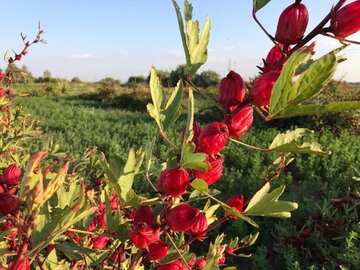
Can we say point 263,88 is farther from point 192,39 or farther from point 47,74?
point 47,74

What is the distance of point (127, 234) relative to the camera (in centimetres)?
74

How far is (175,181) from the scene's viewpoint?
63 cm

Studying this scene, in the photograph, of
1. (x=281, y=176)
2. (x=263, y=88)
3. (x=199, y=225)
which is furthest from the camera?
(x=281, y=176)

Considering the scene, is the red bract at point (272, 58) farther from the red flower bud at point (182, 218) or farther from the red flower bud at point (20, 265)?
the red flower bud at point (20, 265)

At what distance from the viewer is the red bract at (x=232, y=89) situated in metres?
0.66

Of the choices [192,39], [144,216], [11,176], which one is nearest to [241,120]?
[192,39]

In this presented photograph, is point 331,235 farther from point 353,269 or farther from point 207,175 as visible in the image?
point 207,175

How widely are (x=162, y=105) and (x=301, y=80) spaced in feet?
0.85

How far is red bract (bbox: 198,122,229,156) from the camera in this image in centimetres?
62

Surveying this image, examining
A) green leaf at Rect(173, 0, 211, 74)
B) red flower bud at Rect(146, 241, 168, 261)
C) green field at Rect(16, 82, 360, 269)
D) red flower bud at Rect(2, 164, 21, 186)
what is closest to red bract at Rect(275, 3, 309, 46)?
green leaf at Rect(173, 0, 211, 74)

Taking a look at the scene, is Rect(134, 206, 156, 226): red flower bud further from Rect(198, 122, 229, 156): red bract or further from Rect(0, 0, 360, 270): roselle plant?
Rect(198, 122, 229, 156): red bract

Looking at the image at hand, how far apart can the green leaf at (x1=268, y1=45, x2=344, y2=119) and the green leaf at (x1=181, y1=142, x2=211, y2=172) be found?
0.40 feet

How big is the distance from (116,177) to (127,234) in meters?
0.14

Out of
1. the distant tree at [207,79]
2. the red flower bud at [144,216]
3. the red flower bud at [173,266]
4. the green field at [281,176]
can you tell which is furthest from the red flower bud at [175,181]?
the distant tree at [207,79]
